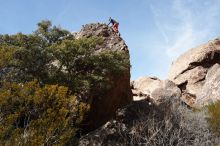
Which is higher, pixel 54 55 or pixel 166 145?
pixel 54 55

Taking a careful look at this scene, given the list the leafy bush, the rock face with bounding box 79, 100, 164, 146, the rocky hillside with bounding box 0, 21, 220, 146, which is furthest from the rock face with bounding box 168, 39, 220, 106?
the leafy bush

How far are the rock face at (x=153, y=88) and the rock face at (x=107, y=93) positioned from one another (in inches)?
264

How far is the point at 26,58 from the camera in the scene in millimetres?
22094

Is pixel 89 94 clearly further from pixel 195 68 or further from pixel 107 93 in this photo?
pixel 195 68

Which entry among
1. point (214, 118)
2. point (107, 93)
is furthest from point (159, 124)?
point (214, 118)

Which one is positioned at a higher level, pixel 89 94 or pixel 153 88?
pixel 153 88

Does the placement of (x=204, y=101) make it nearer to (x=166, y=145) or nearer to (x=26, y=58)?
(x=166, y=145)

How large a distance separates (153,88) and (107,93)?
1514 cm

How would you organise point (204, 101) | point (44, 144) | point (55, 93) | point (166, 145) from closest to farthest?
point (44, 144), point (55, 93), point (166, 145), point (204, 101)

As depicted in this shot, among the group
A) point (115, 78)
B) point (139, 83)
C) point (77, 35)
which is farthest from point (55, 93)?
point (139, 83)

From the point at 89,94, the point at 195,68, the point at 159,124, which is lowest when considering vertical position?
the point at 159,124

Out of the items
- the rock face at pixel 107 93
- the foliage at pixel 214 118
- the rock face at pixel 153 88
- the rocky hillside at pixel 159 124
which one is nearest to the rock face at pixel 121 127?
the rocky hillside at pixel 159 124

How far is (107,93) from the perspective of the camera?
83.6 ft

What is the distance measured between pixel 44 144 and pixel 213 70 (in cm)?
2564
